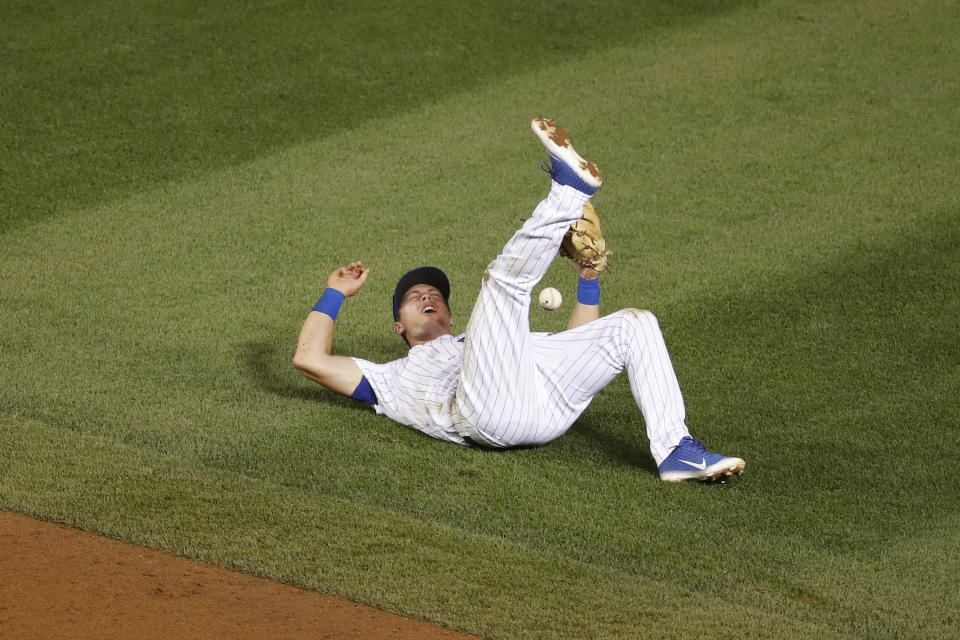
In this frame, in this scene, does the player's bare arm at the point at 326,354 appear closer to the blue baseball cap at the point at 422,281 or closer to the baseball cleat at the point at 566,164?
the blue baseball cap at the point at 422,281

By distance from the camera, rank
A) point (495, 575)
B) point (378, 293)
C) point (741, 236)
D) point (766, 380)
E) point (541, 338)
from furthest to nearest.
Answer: point (741, 236) < point (378, 293) < point (766, 380) < point (541, 338) < point (495, 575)

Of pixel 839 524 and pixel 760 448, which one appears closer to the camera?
pixel 839 524

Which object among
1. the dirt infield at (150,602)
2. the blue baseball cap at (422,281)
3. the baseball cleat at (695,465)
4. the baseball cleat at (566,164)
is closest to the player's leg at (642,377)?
the baseball cleat at (695,465)

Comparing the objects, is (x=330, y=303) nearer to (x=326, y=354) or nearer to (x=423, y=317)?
(x=326, y=354)

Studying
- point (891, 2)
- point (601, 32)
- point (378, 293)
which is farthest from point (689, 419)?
point (891, 2)

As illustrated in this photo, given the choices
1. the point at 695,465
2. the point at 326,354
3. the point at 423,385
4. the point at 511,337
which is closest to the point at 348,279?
the point at 326,354

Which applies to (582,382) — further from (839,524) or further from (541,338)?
(839,524)

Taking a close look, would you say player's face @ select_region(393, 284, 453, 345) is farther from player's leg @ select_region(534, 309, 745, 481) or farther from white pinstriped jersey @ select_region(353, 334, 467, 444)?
player's leg @ select_region(534, 309, 745, 481)

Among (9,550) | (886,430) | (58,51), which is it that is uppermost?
(58,51)
